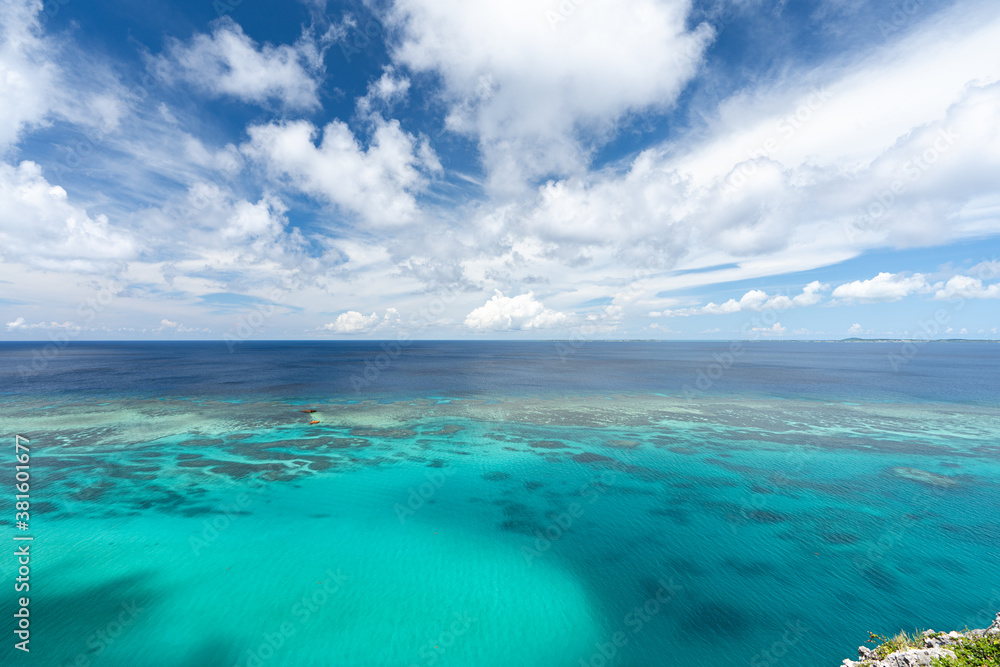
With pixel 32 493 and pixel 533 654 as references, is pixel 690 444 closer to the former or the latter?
pixel 533 654

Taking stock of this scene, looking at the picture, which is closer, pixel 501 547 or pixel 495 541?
pixel 501 547

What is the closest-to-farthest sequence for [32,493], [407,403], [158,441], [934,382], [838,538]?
1. [838,538]
2. [32,493]
3. [158,441]
4. [407,403]
5. [934,382]

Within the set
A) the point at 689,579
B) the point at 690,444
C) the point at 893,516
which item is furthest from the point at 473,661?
the point at 690,444
